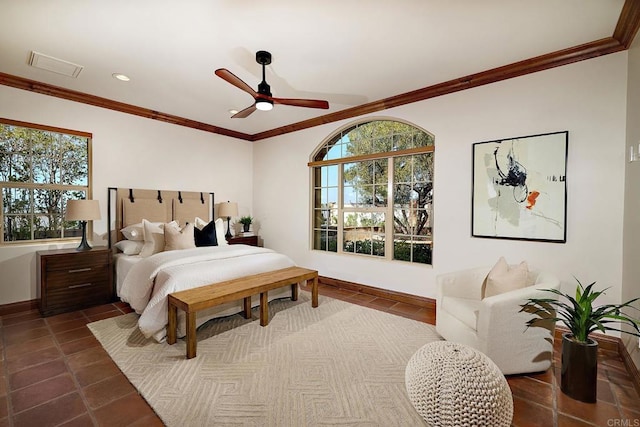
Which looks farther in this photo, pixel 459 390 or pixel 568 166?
pixel 568 166

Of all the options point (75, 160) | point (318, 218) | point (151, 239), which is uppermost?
point (75, 160)

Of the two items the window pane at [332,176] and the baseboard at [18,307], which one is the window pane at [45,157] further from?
the window pane at [332,176]

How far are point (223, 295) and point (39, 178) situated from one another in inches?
A: 125

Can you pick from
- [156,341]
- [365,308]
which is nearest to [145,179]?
[156,341]

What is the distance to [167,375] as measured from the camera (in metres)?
2.18

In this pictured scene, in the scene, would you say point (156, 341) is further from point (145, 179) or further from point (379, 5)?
point (379, 5)

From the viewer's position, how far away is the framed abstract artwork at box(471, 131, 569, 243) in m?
2.86

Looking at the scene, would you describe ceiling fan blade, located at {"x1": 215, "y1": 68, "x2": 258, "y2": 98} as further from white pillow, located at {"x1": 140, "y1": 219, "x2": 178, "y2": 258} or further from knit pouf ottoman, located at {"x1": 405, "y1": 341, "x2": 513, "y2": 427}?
knit pouf ottoman, located at {"x1": 405, "y1": 341, "x2": 513, "y2": 427}

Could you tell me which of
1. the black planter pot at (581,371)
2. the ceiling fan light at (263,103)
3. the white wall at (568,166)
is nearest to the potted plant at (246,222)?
the white wall at (568,166)

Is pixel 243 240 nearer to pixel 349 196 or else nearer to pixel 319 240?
pixel 319 240

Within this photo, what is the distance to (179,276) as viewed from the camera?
277 cm

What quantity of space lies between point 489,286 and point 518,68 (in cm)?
230

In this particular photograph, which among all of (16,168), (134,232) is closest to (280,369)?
(134,232)

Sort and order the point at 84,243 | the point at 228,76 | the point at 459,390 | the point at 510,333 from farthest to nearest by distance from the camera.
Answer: the point at 84,243
the point at 228,76
the point at 510,333
the point at 459,390
